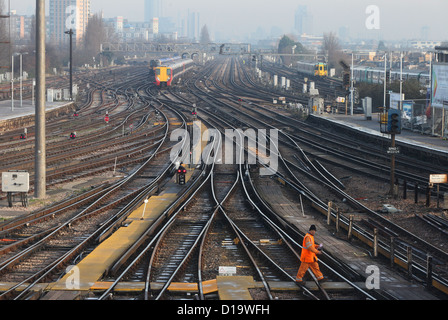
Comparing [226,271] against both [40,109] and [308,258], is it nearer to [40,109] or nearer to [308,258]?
[308,258]

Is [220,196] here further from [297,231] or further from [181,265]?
[181,265]

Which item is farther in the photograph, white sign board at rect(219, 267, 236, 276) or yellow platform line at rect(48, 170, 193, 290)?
white sign board at rect(219, 267, 236, 276)

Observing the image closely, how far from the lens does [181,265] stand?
13.6 metres

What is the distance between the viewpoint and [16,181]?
19.1 metres

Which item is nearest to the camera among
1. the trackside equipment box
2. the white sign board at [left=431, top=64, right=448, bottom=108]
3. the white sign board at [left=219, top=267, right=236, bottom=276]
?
the white sign board at [left=219, top=267, right=236, bottom=276]

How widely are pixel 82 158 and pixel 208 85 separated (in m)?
52.7

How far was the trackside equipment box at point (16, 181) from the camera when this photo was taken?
19016 millimetres

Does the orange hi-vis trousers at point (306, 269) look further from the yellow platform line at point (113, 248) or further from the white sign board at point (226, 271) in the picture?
the yellow platform line at point (113, 248)

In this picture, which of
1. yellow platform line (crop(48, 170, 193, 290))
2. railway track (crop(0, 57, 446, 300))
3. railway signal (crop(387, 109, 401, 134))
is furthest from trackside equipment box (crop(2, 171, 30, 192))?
railway signal (crop(387, 109, 401, 134))

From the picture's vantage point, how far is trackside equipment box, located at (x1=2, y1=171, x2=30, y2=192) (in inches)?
749

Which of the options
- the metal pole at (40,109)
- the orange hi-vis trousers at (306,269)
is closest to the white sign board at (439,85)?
the metal pole at (40,109)

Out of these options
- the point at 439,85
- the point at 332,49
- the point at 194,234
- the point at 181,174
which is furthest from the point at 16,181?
the point at 332,49

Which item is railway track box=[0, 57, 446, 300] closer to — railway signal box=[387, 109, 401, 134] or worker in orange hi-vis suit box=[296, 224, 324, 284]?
worker in orange hi-vis suit box=[296, 224, 324, 284]

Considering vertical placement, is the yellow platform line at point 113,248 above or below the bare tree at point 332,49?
below
